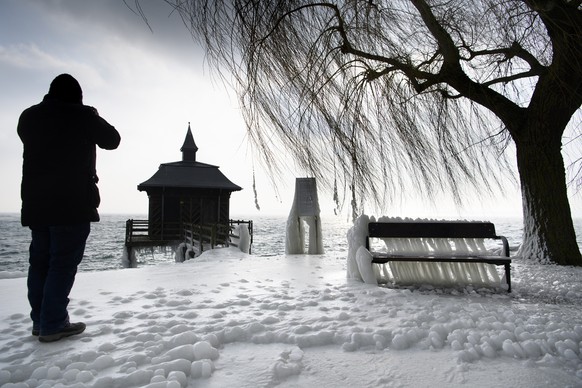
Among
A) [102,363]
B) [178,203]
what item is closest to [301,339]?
[102,363]

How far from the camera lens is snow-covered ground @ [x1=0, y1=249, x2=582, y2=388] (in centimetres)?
191

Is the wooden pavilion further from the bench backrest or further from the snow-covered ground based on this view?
the snow-covered ground

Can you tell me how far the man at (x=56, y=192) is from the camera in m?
2.41

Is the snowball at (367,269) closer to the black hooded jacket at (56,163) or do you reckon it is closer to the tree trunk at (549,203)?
the black hooded jacket at (56,163)

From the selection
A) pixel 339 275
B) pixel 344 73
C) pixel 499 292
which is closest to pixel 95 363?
pixel 344 73

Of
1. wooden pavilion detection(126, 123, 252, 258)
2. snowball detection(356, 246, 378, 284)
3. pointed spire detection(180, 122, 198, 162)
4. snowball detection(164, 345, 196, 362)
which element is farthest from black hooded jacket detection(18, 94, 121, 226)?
pointed spire detection(180, 122, 198, 162)

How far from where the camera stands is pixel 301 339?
2.43 meters

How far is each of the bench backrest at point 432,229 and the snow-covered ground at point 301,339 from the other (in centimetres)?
74

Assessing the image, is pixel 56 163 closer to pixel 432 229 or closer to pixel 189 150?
pixel 432 229

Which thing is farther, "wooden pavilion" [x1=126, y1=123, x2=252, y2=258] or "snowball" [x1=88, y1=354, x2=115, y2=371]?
"wooden pavilion" [x1=126, y1=123, x2=252, y2=258]

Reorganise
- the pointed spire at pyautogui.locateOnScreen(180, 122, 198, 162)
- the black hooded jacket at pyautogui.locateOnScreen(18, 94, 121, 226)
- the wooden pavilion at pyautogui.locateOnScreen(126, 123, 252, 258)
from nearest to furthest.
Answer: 1. the black hooded jacket at pyautogui.locateOnScreen(18, 94, 121, 226)
2. the wooden pavilion at pyautogui.locateOnScreen(126, 123, 252, 258)
3. the pointed spire at pyautogui.locateOnScreen(180, 122, 198, 162)

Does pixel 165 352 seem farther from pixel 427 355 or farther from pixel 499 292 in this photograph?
pixel 499 292

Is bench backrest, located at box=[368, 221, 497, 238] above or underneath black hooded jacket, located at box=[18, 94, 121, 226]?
underneath

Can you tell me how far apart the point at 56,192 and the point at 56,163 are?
199 mm
